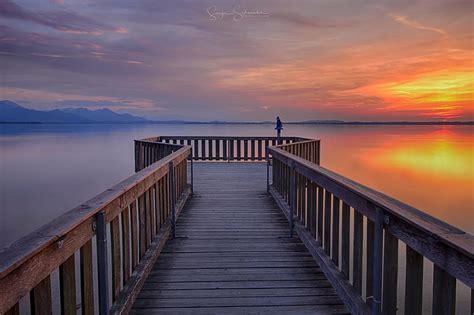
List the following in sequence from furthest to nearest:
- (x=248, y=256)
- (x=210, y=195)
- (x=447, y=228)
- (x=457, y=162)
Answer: (x=457, y=162) < (x=210, y=195) < (x=248, y=256) < (x=447, y=228)

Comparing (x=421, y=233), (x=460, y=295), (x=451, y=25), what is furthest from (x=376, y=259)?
(x=451, y=25)

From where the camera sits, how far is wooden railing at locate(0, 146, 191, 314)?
1391 mm

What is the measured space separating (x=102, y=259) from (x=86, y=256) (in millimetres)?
135

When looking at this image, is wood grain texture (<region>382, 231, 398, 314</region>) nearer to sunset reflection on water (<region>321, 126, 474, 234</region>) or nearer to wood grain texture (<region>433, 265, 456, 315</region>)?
wood grain texture (<region>433, 265, 456, 315</region>)

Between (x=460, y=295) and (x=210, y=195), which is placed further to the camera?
(x=210, y=195)

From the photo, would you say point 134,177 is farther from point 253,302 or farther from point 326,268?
point 326,268

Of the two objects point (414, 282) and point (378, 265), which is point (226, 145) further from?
point (414, 282)

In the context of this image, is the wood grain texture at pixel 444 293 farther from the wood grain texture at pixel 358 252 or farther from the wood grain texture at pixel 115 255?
the wood grain texture at pixel 115 255

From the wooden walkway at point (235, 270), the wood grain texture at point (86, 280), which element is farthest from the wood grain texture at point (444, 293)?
the wood grain texture at point (86, 280)

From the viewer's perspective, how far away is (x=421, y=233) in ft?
5.92

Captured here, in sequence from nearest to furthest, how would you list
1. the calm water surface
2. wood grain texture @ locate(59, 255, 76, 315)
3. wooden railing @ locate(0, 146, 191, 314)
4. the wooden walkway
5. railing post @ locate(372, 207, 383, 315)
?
wooden railing @ locate(0, 146, 191, 314) < wood grain texture @ locate(59, 255, 76, 315) < railing post @ locate(372, 207, 383, 315) < the wooden walkway < the calm water surface

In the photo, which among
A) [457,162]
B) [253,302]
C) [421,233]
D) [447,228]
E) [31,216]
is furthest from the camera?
[457,162]

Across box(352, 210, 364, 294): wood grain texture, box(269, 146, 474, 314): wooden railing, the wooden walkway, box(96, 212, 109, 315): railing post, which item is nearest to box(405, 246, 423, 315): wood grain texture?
box(269, 146, 474, 314): wooden railing

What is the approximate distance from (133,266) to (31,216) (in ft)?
41.0
